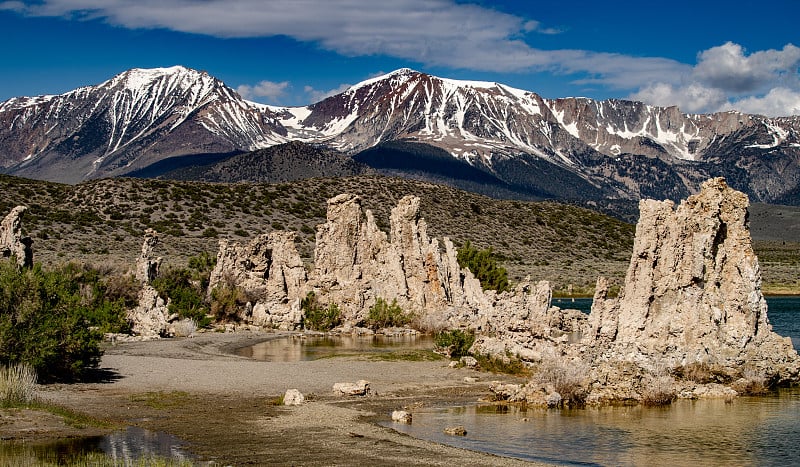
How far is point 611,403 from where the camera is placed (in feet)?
80.5

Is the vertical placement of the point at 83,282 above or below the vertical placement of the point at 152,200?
below

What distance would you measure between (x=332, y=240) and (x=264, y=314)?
196 inches

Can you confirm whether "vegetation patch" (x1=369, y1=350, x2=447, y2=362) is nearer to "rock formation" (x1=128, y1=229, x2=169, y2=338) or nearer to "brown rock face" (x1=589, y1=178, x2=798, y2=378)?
"brown rock face" (x1=589, y1=178, x2=798, y2=378)

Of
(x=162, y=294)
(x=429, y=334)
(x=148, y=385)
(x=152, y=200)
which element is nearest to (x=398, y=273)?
(x=429, y=334)

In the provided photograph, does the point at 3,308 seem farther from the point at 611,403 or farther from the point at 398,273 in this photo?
the point at 398,273

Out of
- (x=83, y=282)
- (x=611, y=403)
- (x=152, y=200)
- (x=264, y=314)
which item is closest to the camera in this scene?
(x=611, y=403)

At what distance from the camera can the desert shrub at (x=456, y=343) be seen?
3334 cm

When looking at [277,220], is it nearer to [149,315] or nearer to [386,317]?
[386,317]

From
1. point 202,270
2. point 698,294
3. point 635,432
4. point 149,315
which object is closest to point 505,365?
point 698,294

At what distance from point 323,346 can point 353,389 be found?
13.2 meters

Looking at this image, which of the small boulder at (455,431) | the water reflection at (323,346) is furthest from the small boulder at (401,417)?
the water reflection at (323,346)

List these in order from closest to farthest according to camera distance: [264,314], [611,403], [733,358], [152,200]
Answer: [611,403] < [733,358] < [264,314] < [152,200]

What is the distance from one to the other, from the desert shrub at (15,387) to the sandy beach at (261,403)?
2.72 feet

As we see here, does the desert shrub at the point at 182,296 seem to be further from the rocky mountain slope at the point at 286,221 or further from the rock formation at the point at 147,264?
the rocky mountain slope at the point at 286,221
